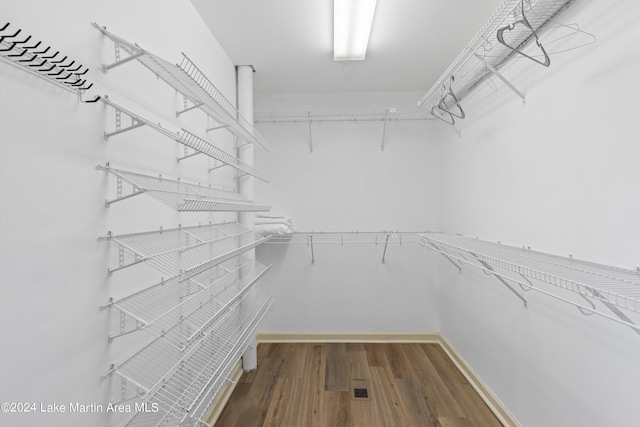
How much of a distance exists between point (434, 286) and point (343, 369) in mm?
1122

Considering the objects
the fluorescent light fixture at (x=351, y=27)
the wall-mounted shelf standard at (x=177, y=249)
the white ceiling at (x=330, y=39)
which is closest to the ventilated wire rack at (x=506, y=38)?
the white ceiling at (x=330, y=39)

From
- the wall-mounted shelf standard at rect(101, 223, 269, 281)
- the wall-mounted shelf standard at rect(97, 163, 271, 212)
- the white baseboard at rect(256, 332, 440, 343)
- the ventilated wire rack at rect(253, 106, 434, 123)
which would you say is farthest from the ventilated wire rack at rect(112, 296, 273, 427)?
the ventilated wire rack at rect(253, 106, 434, 123)

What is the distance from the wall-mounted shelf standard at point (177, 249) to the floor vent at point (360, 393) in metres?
1.22

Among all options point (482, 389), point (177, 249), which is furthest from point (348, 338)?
point (177, 249)

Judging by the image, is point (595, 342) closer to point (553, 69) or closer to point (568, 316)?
point (568, 316)

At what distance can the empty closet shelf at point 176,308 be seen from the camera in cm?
110

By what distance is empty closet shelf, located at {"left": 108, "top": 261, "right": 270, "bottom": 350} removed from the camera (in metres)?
1.10

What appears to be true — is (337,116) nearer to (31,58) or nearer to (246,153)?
(246,153)

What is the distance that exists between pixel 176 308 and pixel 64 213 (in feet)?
2.06

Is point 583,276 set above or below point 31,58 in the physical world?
below

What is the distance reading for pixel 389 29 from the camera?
193cm

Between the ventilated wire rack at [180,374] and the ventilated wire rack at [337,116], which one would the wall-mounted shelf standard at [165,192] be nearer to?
the ventilated wire rack at [180,374]

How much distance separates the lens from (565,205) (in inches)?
52.7

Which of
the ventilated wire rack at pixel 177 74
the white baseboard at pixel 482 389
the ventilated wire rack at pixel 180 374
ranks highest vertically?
the ventilated wire rack at pixel 177 74
